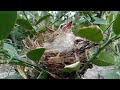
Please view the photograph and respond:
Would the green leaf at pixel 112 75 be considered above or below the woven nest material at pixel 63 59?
below

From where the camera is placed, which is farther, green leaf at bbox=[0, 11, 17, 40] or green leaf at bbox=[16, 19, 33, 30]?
green leaf at bbox=[16, 19, 33, 30]

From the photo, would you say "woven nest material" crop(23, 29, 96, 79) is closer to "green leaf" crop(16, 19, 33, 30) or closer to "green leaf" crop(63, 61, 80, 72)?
"green leaf" crop(63, 61, 80, 72)

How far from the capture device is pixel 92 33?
340mm

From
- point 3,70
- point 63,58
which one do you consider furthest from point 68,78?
point 3,70

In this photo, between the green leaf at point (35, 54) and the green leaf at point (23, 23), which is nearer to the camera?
the green leaf at point (35, 54)

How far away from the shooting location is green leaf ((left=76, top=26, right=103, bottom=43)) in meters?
0.33

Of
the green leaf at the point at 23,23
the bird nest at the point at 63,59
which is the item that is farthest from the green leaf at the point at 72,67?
the green leaf at the point at 23,23

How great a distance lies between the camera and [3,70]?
462mm

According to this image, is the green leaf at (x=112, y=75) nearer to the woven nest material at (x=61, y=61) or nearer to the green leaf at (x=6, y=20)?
the woven nest material at (x=61, y=61)

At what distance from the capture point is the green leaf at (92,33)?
332mm

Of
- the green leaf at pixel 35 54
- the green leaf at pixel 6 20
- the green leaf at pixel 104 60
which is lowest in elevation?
the green leaf at pixel 104 60

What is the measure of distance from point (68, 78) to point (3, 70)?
0.45ft

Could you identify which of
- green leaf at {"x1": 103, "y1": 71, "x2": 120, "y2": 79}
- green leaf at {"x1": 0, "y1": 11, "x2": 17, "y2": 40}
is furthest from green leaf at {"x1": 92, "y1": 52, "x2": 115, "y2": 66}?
green leaf at {"x1": 0, "y1": 11, "x2": 17, "y2": 40}
